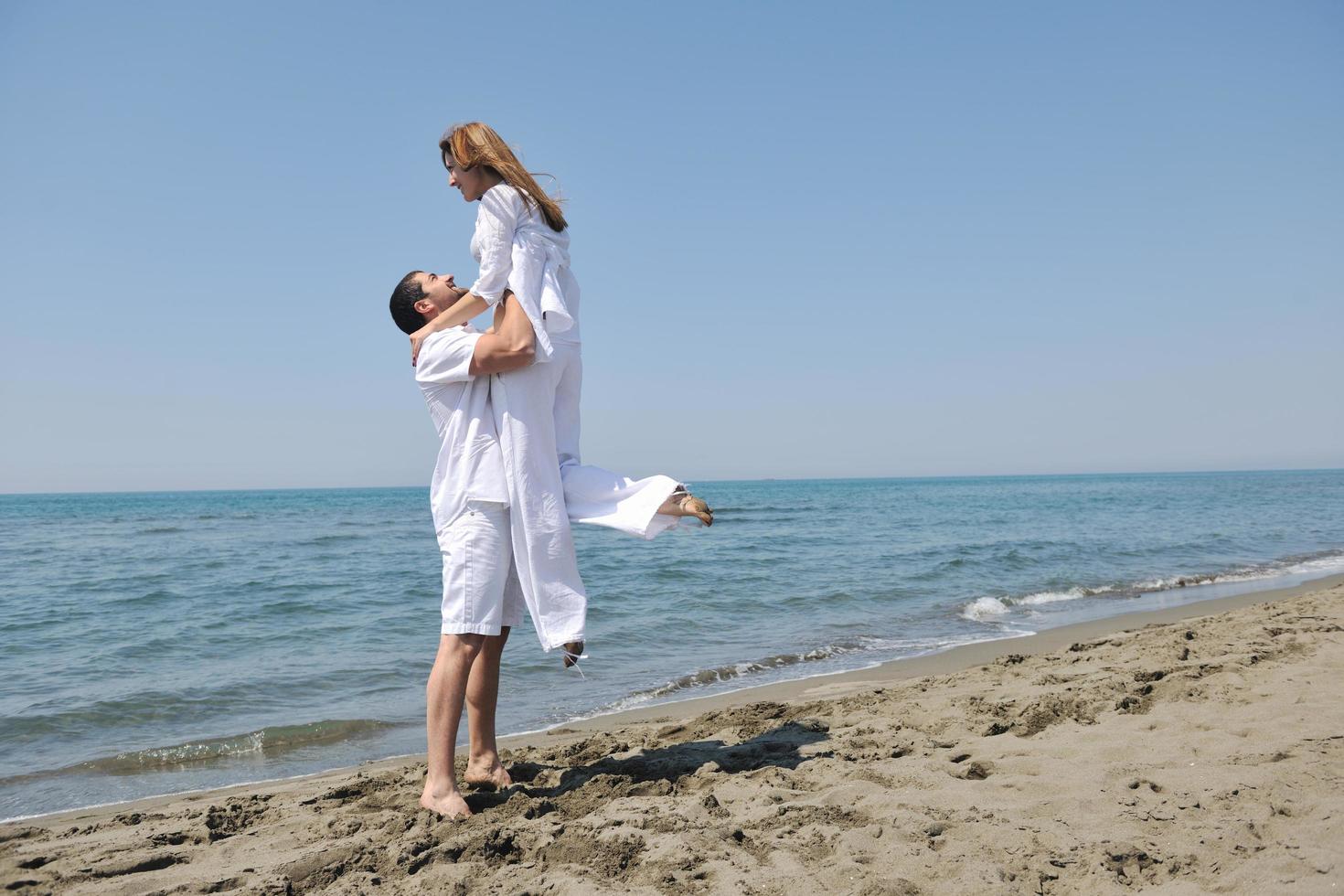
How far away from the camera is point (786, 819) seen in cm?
270

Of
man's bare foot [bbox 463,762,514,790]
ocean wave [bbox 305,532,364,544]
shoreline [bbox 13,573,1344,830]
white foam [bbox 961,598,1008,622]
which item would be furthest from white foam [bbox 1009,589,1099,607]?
ocean wave [bbox 305,532,364,544]

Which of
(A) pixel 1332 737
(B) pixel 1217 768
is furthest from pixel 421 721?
(A) pixel 1332 737

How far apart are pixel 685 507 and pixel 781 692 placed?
363 centimetres

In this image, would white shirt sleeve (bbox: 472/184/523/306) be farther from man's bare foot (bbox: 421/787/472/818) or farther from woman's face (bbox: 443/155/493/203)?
man's bare foot (bbox: 421/787/472/818)

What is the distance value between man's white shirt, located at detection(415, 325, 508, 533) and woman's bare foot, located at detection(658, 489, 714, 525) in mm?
570

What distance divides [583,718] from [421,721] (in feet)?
3.54

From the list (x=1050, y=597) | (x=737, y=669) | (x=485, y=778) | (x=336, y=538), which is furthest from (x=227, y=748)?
(x=336, y=538)

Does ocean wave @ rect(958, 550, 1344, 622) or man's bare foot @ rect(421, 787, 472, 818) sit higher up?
man's bare foot @ rect(421, 787, 472, 818)

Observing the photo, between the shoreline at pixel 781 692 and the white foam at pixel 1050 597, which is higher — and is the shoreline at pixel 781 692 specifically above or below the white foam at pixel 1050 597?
above

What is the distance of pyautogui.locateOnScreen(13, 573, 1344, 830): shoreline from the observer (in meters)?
4.20

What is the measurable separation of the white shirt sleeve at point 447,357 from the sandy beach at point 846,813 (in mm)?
1512

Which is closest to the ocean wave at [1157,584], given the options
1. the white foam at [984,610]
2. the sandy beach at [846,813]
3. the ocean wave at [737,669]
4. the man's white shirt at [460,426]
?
the white foam at [984,610]

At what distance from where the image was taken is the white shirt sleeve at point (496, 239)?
2.90m

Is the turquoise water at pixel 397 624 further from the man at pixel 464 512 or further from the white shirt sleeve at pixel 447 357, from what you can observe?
the white shirt sleeve at pixel 447 357
